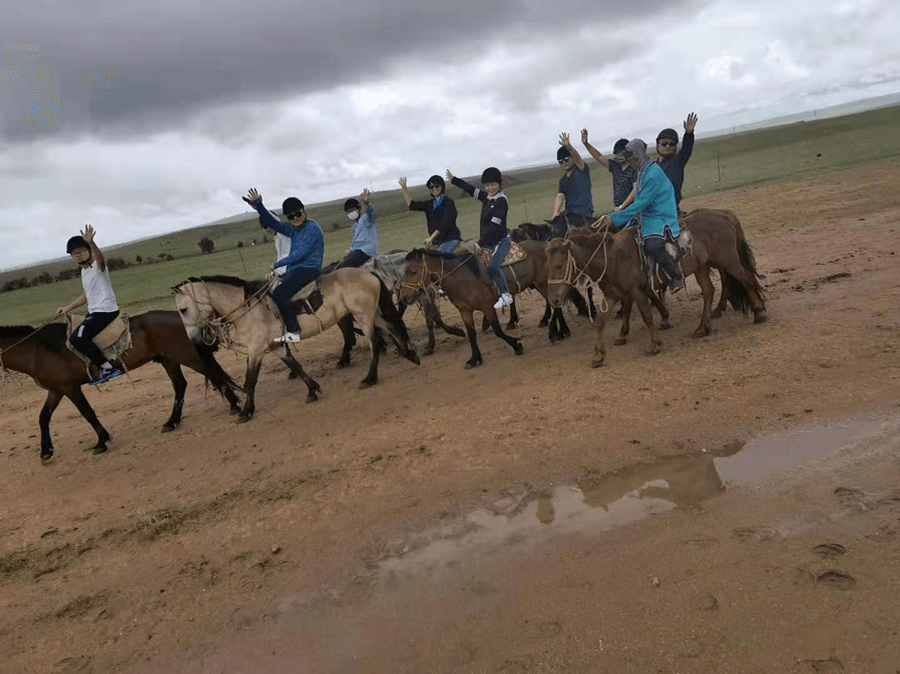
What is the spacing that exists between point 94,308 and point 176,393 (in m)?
1.67

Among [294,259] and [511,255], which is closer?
[294,259]

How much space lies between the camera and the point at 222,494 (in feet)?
19.9

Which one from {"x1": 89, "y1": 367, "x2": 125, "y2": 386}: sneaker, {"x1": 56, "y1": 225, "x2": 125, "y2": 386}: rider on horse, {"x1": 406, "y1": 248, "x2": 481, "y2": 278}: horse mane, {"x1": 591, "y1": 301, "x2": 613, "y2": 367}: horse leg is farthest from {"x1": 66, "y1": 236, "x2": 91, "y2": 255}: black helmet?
{"x1": 591, "y1": 301, "x2": 613, "y2": 367}: horse leg

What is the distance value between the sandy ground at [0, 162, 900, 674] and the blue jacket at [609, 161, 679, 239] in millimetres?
1667

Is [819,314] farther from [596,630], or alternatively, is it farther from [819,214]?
[819,214]

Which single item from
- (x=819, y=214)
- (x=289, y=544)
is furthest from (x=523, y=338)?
(x=819, y=214)

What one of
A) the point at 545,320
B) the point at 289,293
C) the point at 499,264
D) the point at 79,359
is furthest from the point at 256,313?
the point at 545,320

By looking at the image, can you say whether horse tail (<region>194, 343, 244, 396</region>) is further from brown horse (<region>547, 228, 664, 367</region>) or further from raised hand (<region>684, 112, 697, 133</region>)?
raised hand (<region>684, 112, 697, 133</region>)

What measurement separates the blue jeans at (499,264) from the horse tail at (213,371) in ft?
14.1

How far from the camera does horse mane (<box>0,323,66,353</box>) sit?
797 centimetres

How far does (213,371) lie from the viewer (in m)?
8.71

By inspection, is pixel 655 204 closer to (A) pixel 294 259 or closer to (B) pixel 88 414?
(A) pixel 294 259

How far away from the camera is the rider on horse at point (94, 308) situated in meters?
7.57

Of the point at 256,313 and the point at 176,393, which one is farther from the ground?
the point at 256,313
